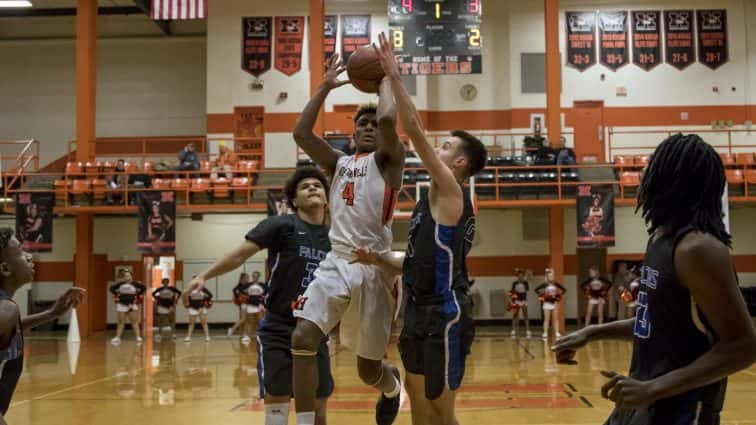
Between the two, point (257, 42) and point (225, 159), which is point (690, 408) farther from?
point (257, 42)

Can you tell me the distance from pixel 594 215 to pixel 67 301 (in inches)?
529

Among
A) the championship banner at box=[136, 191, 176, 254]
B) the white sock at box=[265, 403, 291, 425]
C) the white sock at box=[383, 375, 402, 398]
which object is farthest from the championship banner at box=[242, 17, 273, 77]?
the white sock at box=[265, 403, 291, 425]

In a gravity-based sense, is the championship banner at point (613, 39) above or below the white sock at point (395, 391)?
above

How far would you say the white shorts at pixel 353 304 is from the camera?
3.96m

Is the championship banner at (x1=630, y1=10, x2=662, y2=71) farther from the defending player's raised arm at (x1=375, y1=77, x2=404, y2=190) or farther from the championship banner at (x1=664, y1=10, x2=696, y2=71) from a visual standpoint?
the defending player's raised arm at (x1=375, y1=77, x2=404, y2=190)

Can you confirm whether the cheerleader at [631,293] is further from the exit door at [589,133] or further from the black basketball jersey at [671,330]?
the black basketball jersey at [671,330]

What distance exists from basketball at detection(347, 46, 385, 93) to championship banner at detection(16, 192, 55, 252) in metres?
14.3

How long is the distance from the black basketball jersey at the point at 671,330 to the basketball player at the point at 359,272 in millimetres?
2055

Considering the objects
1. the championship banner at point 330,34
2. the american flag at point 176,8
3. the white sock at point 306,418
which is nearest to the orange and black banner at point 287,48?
the championship banner at point 330,34

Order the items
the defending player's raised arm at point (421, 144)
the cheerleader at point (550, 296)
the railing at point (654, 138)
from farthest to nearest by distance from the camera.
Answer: the railing at point (654, 138)
the cheerleader at point (550, 296)
the defending player's raised arm at point (421, 144)

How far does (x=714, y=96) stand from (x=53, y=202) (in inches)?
687

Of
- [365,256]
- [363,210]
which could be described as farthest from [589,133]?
[365,256]

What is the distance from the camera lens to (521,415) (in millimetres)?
6480

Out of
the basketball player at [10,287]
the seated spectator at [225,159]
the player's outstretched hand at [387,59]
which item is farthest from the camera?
the seated spectator at [225,159]
